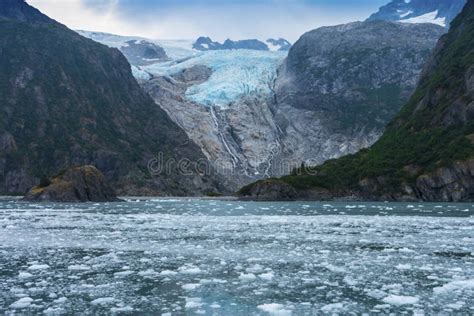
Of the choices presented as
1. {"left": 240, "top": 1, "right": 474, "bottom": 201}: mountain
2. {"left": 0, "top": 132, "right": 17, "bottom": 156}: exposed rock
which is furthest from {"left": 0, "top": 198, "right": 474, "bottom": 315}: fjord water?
{"left": 0, "top": 132, "right": 17, "bottom": 156}: exposed rock

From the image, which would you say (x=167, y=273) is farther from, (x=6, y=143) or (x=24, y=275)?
(x=6, y=143)

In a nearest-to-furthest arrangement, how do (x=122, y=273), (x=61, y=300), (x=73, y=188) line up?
(x=61, y=300), (x=122, y=273), (x=73, y=188)

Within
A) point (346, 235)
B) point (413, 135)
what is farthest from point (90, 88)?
point (346, 235)

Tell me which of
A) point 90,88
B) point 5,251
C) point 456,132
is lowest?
point 5,251

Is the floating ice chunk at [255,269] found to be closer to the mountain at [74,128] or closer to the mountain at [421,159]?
the mountain at [421,159]

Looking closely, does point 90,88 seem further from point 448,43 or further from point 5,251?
point 5,251

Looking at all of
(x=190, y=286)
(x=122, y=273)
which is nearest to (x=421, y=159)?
(x=122, y=273)
